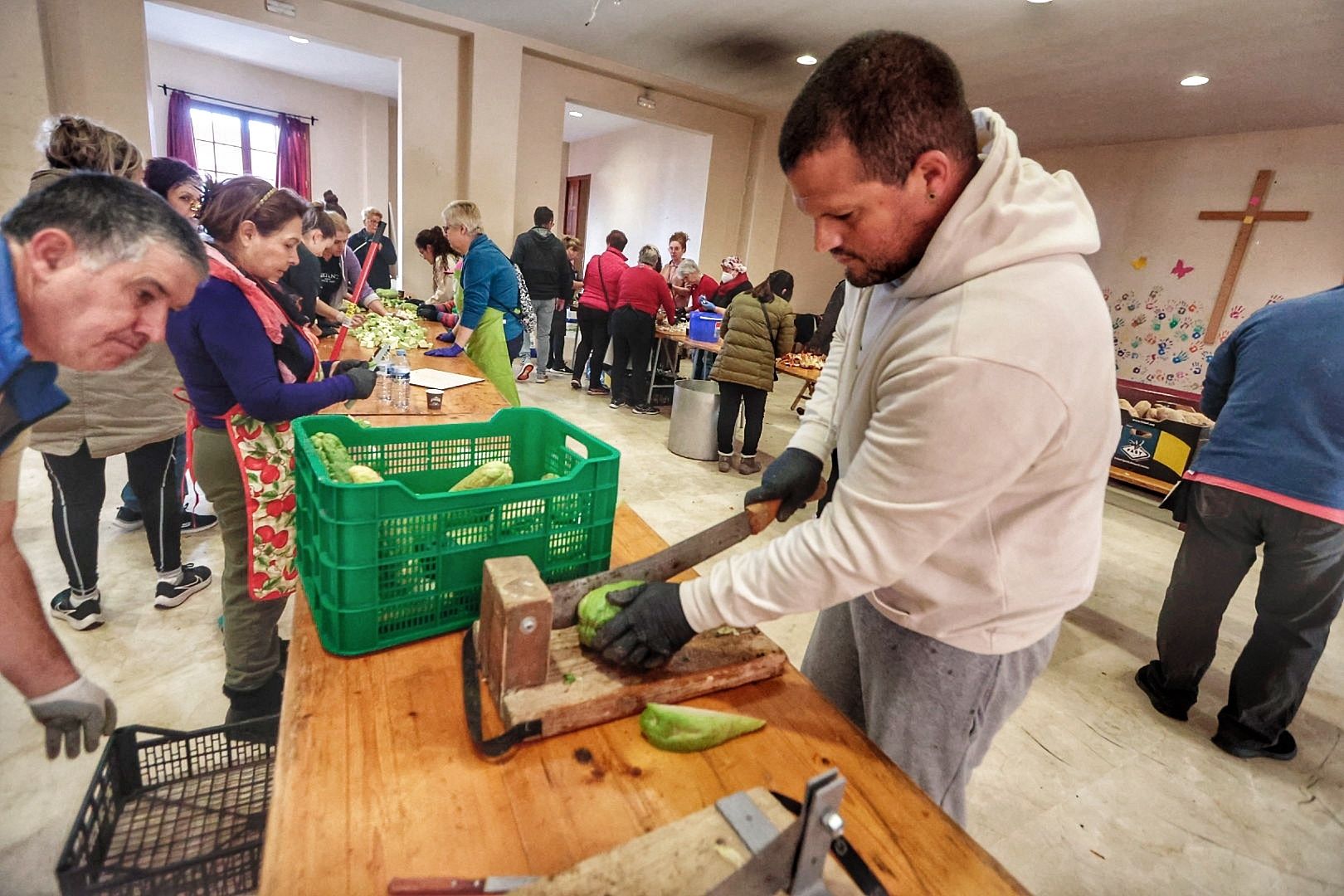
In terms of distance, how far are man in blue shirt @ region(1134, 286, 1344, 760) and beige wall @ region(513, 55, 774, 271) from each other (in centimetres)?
650

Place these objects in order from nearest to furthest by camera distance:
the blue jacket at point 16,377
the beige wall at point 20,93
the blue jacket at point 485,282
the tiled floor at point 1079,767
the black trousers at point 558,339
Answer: the blue jacket at point 16,377, the tiled floor at point 1079,767, the blue jacket at point 485,282, the beige wall at point 20,93, the black trousers at point 558,339

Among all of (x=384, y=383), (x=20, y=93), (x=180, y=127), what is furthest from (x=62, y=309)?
(x=180, y=127)

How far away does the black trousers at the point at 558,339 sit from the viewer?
25.2ft

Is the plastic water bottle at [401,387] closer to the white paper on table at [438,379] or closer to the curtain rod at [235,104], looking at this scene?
the white paper on table at [438,379]

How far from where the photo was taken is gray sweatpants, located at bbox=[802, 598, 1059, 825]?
42.2 inches

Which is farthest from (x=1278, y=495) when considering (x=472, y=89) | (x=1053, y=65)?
(x=472, y=89)

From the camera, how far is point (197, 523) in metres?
3.14

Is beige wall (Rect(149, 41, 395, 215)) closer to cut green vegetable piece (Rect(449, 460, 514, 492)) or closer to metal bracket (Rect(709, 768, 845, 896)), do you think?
cut green vegetable piece (Rect(449, 460, 514, 492))

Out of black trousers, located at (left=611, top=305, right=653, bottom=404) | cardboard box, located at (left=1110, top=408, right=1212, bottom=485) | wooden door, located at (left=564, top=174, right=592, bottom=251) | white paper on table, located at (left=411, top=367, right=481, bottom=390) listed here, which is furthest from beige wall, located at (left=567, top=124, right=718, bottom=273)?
white paper on table, located at (left=411, top=367, right=481, bottom=390)

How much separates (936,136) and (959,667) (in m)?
0.82

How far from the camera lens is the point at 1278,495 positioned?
2.12 m

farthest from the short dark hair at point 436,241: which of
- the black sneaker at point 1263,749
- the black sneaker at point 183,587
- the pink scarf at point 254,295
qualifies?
the black sneaker at point 1263,749

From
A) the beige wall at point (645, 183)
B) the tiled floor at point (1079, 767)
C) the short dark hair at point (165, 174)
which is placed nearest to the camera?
the tiled floor at point (1079, 767)

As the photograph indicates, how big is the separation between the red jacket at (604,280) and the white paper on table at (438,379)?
11.2 feet
